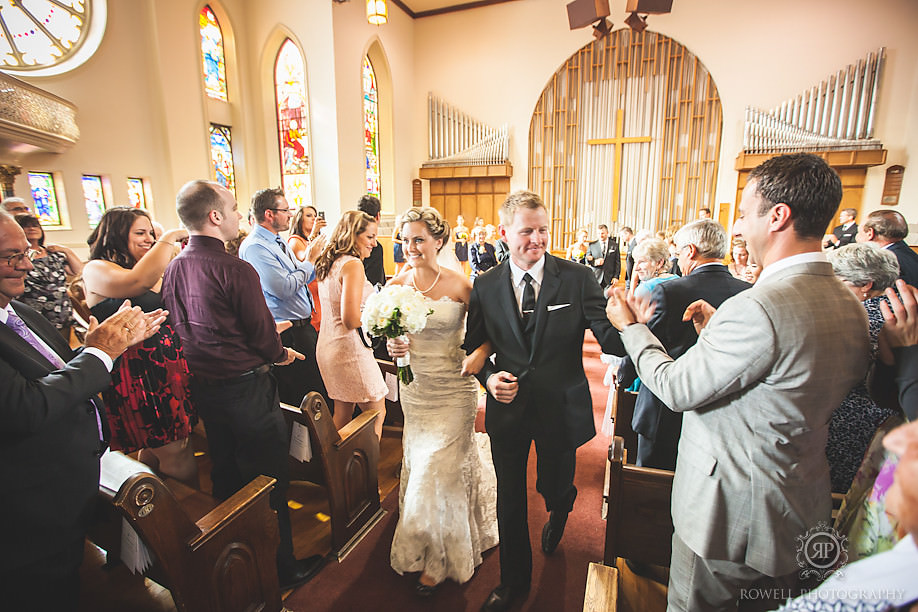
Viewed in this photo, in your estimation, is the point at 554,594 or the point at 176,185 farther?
the point at 176,185

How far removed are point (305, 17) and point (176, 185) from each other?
4.02 meters

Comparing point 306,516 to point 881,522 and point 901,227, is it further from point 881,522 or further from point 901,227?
point 901,227

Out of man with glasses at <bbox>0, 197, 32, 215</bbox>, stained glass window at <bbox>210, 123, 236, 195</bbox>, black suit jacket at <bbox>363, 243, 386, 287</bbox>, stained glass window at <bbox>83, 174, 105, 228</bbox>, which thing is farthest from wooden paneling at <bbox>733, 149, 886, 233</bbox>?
stained glass window at <bbox>83, 174, 105, 228</bbox>

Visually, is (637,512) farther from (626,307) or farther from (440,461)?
(440,461)

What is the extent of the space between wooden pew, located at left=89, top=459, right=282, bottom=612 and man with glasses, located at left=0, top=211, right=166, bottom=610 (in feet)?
0.44

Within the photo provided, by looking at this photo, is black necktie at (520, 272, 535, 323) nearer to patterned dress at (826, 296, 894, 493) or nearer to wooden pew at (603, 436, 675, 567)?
wooden pew at (603, 436, 675, 567)

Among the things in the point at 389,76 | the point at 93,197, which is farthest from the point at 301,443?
the point at 389,76

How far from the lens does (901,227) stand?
3277 millimetres

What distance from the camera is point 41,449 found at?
127 centimetres

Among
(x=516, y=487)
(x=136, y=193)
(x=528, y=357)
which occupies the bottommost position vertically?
(x=516, y=487)

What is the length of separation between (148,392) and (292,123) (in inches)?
332

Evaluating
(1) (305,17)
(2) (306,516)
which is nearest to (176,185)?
(1) (305,17)

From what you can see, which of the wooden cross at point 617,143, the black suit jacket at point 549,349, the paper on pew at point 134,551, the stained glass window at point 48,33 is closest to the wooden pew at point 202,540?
the paper on pew at point 134,551

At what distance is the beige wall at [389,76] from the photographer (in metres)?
6.84
